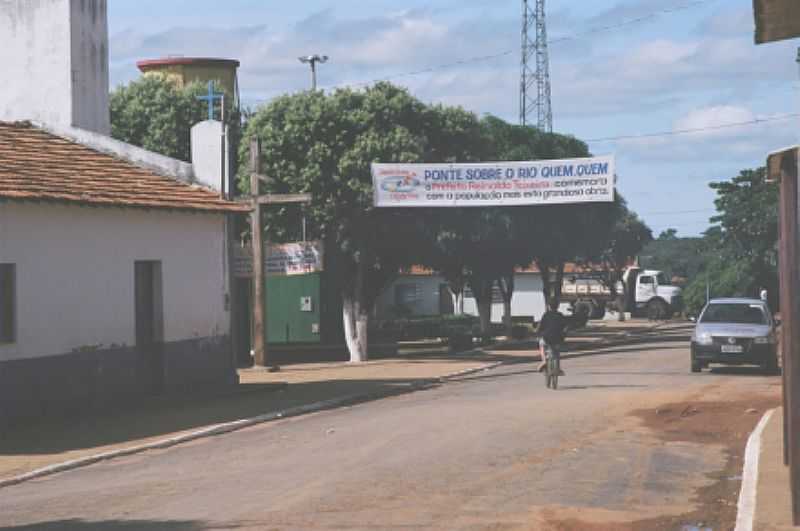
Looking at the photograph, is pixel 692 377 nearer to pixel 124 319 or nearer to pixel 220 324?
pixel 220 324

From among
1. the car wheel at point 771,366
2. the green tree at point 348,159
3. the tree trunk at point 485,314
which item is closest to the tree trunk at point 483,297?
the tree trunk at point 485,314

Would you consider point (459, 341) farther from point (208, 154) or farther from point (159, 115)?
point (208, 154)

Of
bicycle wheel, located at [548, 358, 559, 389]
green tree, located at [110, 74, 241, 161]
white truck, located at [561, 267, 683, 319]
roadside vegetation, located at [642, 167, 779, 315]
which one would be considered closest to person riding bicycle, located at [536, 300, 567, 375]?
bicycle wheel, located at [548, 358, 559, 389]

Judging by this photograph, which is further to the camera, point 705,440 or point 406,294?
point 406,294

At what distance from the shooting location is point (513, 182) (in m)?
37.1

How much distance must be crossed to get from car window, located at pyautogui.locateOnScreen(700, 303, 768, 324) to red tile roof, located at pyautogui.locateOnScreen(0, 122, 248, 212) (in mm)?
11252

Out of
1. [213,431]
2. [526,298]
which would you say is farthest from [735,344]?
[526,298]

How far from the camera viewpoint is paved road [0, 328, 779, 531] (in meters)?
11.6

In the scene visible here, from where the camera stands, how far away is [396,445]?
54.6ft

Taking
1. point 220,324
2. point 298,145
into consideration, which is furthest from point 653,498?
point 298,145

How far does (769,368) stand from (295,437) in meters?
15.2

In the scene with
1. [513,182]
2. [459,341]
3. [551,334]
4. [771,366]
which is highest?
[513,182]

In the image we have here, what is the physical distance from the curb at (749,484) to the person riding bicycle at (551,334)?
24.1 ft

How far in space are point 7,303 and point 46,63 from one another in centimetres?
830
